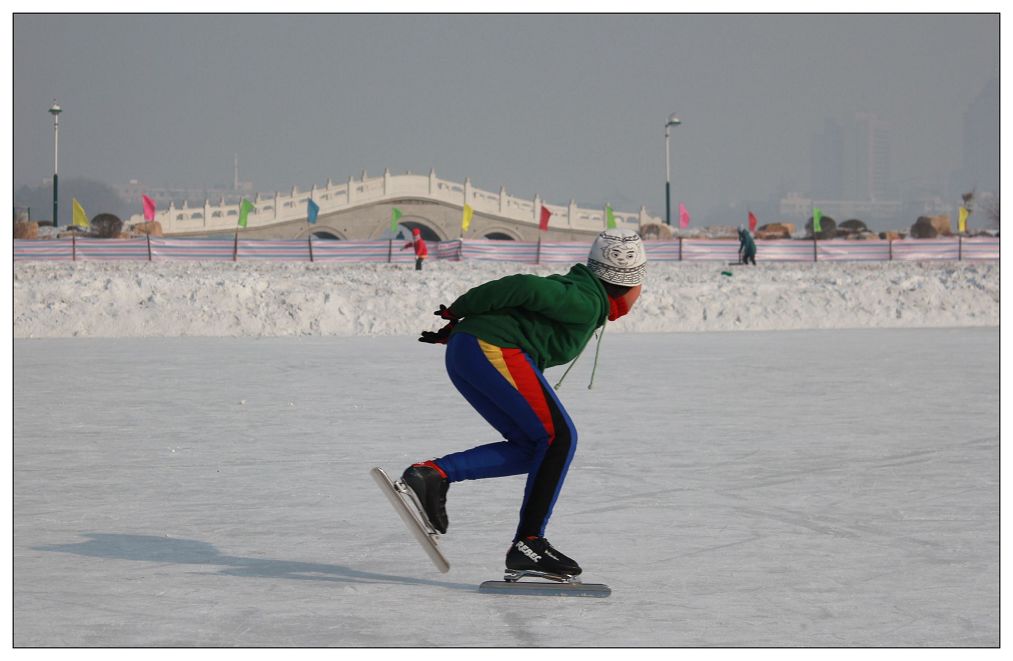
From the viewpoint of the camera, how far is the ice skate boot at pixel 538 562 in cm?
498

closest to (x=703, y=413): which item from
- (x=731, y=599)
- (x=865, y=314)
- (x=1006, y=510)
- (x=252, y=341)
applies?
(x=1006, y=510)

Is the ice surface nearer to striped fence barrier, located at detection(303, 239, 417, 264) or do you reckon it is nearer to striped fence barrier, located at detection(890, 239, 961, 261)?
striped fence barrier, located at detection(303, 239, 417, 264)

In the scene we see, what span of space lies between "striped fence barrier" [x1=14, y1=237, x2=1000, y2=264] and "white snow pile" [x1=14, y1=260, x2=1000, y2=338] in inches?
573

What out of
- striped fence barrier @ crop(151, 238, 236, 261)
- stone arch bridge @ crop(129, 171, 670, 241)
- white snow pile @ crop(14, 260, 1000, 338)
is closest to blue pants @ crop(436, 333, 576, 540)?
white snow pile @ crop(14, 260, 1000, 338)

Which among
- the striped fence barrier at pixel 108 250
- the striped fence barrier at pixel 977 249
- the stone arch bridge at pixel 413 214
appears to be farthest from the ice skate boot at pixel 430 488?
the stone arch bridge at pixel 413 214

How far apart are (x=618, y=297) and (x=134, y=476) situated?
3776 millimetres

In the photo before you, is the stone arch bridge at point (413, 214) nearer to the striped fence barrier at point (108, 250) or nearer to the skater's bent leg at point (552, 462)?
the striped fence barrier at point (108, 250)

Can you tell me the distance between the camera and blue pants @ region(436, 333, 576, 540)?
15.4ft

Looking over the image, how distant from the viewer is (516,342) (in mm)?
4688

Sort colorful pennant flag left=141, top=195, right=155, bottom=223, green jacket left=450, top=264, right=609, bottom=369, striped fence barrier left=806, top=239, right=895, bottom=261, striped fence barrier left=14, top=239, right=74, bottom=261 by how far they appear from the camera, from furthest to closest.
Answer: colorful pennant flag left=141, top=195, right=155, bottom=223
striped fence barrier left=806, top=239, right=895, bottom=261
striped fence barrier left=14, top=239, right=74, bottom=261
green jacket left=450, top=264, right=609, bottom=369

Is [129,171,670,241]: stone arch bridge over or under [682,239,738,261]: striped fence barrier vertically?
over

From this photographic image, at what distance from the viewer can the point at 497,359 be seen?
4680 millimetres

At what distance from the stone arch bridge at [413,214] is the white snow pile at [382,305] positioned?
4995cm
